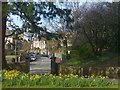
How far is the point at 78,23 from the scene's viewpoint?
8.44m

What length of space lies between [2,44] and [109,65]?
3.62 m

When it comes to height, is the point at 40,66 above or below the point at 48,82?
above

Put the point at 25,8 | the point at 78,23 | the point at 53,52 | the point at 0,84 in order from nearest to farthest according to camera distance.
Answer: the point at 0,84 < the point at 25,8 < the point at 53,52 < the point at 78,23

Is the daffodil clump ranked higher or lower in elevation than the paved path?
lower

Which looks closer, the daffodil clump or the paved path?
the daffodil clump

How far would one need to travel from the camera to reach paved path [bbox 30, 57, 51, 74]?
24.9ft

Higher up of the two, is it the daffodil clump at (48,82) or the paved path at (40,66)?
the paved path at (40,66)

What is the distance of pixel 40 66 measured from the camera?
24.9 ft

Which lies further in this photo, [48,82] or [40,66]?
[40,66]

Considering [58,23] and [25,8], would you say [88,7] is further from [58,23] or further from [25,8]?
[25,8]

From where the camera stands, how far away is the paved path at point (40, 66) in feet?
24.9

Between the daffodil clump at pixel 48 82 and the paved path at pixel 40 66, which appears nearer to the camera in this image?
the daffodil clump at pixel 48 82

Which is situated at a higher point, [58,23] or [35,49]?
[58,23]

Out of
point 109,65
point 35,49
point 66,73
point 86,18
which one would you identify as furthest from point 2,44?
point 109,65
